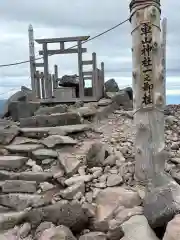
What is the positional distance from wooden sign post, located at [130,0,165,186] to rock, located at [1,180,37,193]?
174 cm

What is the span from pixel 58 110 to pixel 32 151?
2280 millimetres

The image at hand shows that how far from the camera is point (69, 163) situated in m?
5.17

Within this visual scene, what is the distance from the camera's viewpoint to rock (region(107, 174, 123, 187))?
4434 millimetres

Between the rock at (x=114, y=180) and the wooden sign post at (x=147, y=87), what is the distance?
0.32 metres

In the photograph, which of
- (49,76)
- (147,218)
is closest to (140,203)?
(147,218)

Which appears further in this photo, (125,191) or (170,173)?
(170,173)

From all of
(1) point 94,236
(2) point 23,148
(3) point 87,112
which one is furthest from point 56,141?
(1) point 94,236

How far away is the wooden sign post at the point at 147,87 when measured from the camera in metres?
4.02

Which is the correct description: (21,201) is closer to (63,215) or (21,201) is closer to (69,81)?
(63,215)

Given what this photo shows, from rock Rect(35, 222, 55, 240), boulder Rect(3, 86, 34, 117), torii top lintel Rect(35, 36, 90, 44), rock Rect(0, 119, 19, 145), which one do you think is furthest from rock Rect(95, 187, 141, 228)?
torii top lintel Rect(35, 36, 90, 44)

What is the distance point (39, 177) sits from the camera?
4.98 m

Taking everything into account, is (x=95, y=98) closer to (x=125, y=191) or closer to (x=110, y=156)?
(x=110, y=156)

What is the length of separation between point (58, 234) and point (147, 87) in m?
2.24

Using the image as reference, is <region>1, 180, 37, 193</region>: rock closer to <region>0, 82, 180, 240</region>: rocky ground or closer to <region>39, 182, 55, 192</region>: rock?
<region>0, 82, 180, 240</region>: rocky ground
